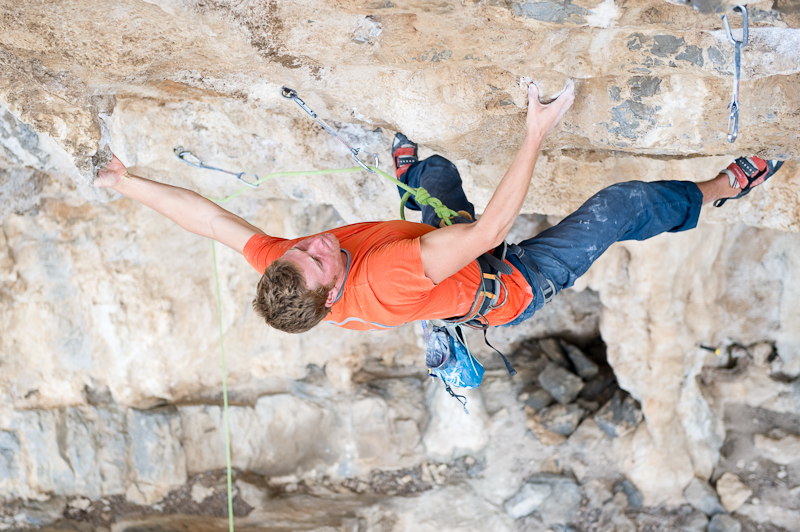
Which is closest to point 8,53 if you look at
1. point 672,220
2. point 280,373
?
point 672,220

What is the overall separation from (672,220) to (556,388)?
2.61 meters

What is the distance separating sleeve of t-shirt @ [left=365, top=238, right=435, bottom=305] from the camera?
1.83 m

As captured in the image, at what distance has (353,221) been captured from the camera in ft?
11.8

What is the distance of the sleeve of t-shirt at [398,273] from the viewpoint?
1830 millimetres

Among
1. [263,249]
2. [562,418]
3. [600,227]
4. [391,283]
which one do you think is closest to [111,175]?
[263,249]

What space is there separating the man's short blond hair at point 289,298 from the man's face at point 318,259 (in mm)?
20

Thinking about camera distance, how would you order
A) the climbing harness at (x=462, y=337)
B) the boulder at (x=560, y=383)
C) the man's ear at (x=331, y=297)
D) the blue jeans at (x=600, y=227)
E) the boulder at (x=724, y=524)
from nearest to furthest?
the man's ear at (x=331, y=297) → the climbing harness at (x=462, y=337) → the blue jeans at (x=600, y=227) → the boulder at (x=724, y=524) → the boulder at (x=560, y=383)

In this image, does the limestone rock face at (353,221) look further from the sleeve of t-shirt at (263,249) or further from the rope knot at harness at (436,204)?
the sleeve of t-shirt at (263,249)

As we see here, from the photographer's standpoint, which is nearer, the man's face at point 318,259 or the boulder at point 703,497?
the man's face at point 318,259

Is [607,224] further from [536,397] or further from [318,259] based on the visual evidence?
[536,397]

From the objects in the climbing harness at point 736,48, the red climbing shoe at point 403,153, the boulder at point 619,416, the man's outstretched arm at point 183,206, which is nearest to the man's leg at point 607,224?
the climbing harness at point 736,48

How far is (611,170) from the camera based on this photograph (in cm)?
313

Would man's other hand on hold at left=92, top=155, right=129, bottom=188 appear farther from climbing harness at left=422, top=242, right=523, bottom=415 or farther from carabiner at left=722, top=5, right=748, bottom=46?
carabiner at left=722, top=5, right=748, bottom=46

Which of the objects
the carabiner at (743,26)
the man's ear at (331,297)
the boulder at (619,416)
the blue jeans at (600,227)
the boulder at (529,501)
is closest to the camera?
the carabiner at (743,26)
